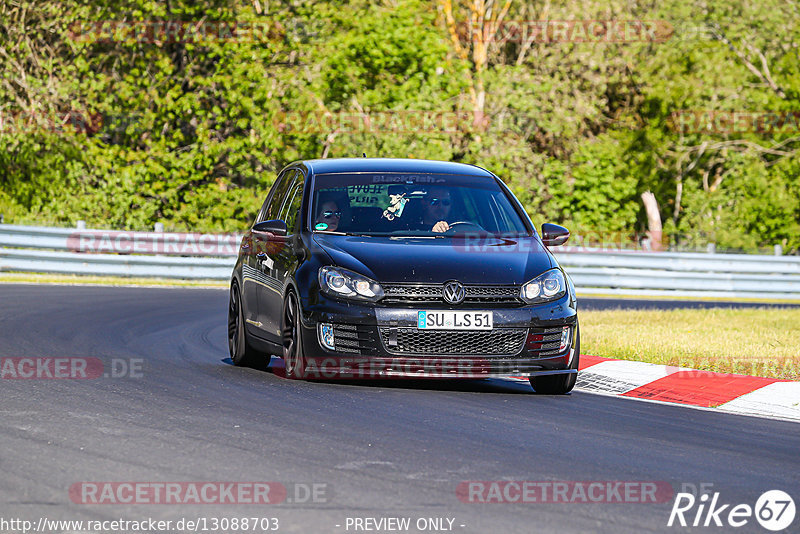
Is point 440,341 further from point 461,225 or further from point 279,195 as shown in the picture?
point 279,195

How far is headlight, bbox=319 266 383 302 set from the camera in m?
9.14

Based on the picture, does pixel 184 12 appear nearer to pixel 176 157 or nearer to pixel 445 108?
pixel 176 157

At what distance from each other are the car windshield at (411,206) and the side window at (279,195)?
0.81 metres

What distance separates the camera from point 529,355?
9.32 meters

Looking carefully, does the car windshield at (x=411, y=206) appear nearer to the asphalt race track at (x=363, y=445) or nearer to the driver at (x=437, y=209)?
the driver at (x=437, y=209)

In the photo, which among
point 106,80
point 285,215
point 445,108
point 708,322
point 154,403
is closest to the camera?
point 154,403

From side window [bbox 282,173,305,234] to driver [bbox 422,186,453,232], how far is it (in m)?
0.99

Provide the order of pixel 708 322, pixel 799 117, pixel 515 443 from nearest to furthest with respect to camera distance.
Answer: pixel 515 443, pixel 708 322, pixel 799 117

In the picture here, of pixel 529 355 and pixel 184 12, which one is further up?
pixel 184 12

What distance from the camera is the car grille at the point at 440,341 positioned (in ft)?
29.8

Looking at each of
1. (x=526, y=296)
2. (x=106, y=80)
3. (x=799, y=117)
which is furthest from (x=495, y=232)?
(x=799, y=117)

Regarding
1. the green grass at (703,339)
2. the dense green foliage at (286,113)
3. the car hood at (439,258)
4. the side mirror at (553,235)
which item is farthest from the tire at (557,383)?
the dense green foliage at (286,113)

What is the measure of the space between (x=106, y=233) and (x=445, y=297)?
1558 centimetres

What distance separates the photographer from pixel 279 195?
11.7 metres
